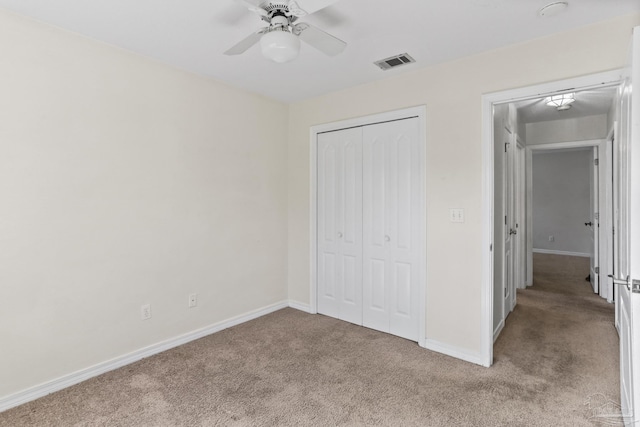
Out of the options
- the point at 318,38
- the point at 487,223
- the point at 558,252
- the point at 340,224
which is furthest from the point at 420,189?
the point at 558,252

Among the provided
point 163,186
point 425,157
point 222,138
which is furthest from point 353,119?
point 163,186

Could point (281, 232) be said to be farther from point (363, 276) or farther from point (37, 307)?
point (37, 307)

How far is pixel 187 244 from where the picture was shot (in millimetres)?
3027

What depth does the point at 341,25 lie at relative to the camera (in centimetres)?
220

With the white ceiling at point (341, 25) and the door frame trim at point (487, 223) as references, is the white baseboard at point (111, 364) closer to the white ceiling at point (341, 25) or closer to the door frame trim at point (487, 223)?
the door frame trim at point (487, 223)

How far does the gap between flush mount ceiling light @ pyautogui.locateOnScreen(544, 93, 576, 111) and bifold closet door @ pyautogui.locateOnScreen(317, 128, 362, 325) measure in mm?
2344

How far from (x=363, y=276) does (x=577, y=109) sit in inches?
141

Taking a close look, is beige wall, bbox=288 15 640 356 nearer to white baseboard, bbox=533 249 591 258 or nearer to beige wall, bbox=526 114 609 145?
beige wall, bbox=526 114 609 145

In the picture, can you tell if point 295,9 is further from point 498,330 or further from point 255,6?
point 498,330

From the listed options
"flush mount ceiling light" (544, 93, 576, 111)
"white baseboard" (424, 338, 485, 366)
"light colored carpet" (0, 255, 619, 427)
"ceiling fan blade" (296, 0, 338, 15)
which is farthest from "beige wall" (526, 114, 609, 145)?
"ceiling fan blade" (296, 0, 338, 15)

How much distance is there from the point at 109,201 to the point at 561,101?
15.6 ft

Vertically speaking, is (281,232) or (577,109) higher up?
(577,109)

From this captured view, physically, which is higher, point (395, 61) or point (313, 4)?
point (395, 61)

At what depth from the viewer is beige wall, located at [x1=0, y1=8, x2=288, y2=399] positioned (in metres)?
2.12
